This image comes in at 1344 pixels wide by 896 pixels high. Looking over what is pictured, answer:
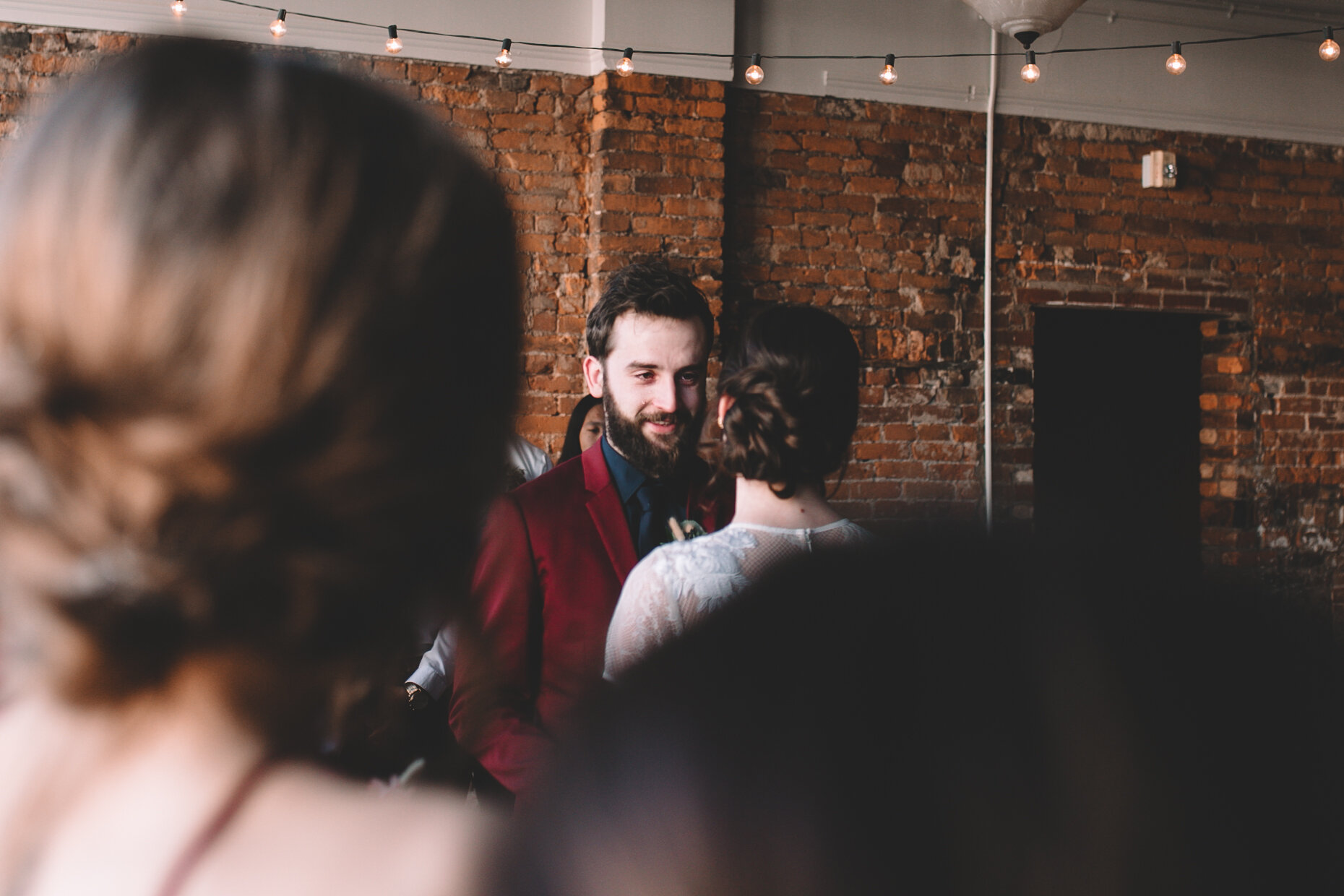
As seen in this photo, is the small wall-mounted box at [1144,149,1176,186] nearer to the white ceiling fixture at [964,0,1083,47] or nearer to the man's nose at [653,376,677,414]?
the white ceiling fixture at [964,0,1083,47]

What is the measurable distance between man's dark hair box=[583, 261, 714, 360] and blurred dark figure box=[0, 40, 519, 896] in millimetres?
1609

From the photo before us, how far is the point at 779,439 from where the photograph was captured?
5.43 ft

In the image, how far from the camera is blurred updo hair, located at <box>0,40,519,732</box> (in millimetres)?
466

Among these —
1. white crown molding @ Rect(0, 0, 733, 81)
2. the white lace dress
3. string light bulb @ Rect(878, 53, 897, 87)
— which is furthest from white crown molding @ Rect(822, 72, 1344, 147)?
the white lace dress

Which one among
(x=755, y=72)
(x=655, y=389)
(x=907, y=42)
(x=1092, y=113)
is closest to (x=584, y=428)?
(x=655, y=389)

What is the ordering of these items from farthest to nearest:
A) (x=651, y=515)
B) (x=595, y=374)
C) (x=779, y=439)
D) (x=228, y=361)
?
(x=595, y=374), (x=651, y=515), (x=779, y=439), (x=228, y=361)

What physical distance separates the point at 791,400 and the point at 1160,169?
4.46 m

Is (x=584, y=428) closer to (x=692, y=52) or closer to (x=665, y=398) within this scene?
(x=665, y=398)

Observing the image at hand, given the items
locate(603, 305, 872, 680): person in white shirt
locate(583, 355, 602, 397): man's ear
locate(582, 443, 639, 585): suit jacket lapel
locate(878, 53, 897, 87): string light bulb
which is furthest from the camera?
locate(878, 53, 897, 87): string light bulb

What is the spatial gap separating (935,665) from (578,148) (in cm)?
449

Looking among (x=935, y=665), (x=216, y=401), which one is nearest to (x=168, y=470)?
(x=216, y=401)

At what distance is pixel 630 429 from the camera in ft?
7.01

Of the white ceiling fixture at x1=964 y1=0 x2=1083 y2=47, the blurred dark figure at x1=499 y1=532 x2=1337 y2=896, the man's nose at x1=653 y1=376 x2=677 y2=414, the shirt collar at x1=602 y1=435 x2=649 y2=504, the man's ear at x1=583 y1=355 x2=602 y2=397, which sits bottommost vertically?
the blurred dark figure at x1=499 y1=532 x2=1337 y2=896

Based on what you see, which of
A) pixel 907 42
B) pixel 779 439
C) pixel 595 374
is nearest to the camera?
pixel 779 439
